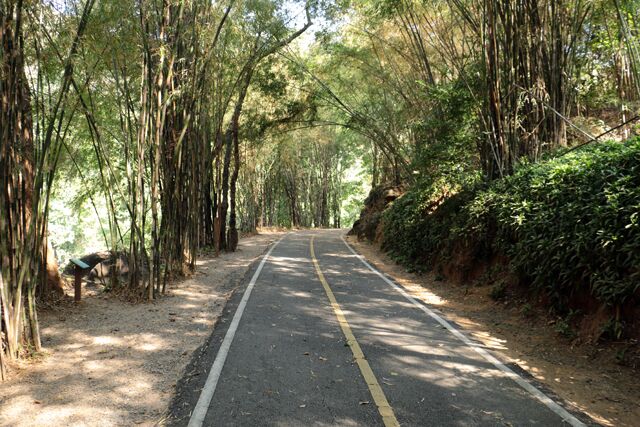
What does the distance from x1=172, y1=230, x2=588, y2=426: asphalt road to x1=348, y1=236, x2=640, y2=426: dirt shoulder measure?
0.95 feet

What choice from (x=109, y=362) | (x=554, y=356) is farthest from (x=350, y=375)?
(x=109, y=362)

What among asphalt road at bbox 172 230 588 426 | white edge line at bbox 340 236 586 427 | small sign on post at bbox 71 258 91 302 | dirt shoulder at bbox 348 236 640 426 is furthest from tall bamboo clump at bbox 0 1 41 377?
dirt shoulder at bbox 348 236 640 426

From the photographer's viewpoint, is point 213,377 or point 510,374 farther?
point 510,374

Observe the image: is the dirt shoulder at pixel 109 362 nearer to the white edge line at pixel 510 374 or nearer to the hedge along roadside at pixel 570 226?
the white edge line at pixel 510 374

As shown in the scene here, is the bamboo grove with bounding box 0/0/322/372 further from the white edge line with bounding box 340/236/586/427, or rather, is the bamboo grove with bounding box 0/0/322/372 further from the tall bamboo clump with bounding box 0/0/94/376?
the white edge line with bounding box 340/236/586/427

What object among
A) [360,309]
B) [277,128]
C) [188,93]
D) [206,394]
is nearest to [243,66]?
[277,128]

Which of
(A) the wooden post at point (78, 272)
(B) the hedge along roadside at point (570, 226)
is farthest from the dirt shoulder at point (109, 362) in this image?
(B) the hedge along roadside at point (570, 226)

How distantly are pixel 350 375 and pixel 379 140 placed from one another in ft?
54.0

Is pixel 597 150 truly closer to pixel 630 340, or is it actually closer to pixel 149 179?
pixel 630 340

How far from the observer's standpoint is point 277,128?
71.4 ft

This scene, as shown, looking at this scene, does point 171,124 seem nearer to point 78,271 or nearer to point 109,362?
point 78,271

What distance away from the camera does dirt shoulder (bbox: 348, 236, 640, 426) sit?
Answer: 4047 mm

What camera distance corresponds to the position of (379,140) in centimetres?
2012

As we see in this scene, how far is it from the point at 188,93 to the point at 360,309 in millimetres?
5593
